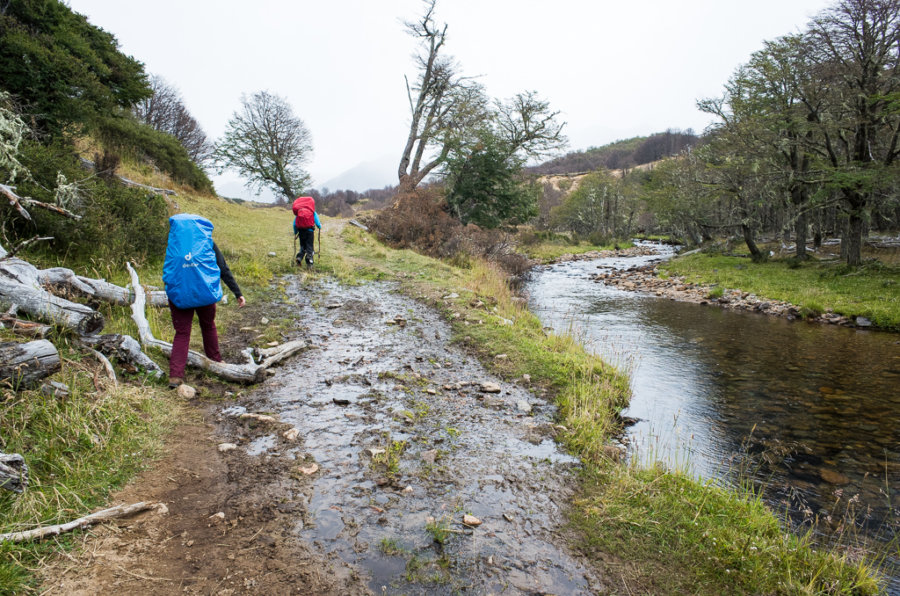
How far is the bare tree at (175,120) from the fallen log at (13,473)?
34301mm

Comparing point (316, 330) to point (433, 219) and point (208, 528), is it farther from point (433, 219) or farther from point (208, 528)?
point (433, 219)

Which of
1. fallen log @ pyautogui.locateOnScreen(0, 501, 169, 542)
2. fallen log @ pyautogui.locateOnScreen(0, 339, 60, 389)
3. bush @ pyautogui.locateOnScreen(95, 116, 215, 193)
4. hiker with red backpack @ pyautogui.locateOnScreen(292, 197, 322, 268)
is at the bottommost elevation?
fallen log @ pyautogui.locateOnScreen(0, 501, 169, 542)

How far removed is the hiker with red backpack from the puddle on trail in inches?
243

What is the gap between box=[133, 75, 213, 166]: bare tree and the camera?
32612 mm

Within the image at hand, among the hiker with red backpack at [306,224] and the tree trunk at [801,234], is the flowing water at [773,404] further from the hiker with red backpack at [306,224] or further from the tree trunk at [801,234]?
the tree trunk at [801,234]

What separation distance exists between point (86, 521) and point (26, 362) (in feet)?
6.13

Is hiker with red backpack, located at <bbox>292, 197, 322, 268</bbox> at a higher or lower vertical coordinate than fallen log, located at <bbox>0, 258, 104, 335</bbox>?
higher

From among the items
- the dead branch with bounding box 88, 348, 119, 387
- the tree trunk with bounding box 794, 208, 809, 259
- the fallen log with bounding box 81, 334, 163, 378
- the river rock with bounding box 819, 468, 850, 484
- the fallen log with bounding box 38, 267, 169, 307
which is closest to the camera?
the dead branch with bounding box 88, 348, 119, 387

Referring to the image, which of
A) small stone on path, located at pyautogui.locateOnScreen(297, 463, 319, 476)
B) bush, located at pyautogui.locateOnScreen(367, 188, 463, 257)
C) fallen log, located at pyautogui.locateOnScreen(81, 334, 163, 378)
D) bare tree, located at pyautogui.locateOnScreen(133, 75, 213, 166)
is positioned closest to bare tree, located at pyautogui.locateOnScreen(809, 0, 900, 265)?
bush, located at pyautogui.locateOnScreen(367, 188, 463, 257)

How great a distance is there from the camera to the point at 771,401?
7176mm

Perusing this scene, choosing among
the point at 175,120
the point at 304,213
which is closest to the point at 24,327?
the point at 304,213

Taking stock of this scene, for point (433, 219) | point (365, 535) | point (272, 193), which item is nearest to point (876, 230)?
point (433, 219)

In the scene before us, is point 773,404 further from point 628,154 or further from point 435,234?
point 628,154

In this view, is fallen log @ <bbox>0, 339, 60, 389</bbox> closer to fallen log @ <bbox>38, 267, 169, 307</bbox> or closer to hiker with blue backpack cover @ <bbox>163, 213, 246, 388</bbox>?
hiker with blue backpack cover @ <bbox>163, 213, 246, 388</bbox>
